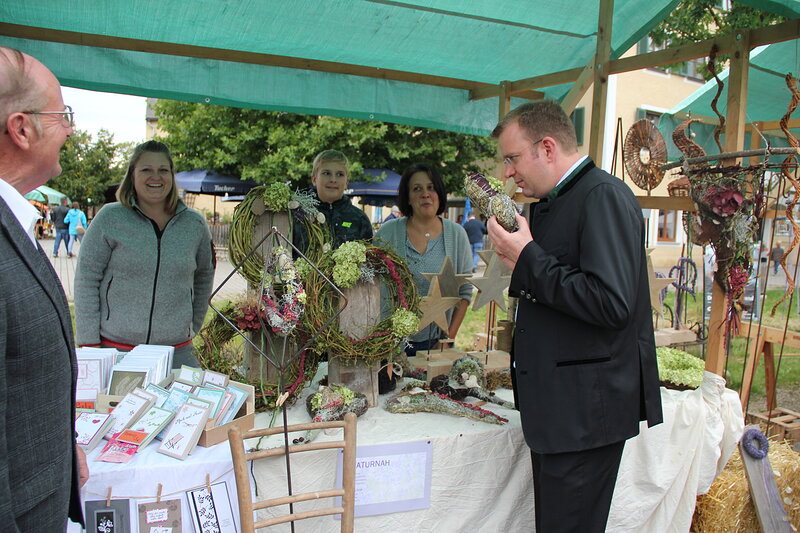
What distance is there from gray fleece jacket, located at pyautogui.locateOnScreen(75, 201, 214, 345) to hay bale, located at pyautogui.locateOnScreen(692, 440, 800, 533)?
2.66 metres

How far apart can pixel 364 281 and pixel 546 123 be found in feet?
2.92

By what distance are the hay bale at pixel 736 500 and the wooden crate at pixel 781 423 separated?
869 mm

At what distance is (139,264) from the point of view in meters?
2.57

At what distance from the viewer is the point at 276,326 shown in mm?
1848

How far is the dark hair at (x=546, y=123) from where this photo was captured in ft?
5.33

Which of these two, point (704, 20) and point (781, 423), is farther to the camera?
point (704, 20)

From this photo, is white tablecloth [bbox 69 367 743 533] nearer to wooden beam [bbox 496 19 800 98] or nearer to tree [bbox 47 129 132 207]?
wooden beam [bbox 496 19 800 98]

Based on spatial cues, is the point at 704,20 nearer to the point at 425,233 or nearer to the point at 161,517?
the point at 425,233

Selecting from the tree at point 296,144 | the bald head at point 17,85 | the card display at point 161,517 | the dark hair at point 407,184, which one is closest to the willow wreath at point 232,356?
the card display at point 161,517

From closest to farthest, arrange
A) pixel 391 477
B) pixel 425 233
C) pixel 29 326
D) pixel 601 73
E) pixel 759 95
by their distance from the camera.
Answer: pixel 29 326
pixel 391 477
pixel 601 73
pixel 425 233
pixel 759 95

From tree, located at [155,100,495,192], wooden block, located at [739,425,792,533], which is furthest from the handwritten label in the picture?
tree, located at [155,100,495,192]

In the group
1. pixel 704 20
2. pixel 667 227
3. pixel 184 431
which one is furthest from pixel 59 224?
pixel 667 227

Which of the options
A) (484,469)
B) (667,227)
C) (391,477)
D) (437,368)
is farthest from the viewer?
(667,227)

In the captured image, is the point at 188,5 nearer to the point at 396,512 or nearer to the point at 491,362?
the point at 491,362
